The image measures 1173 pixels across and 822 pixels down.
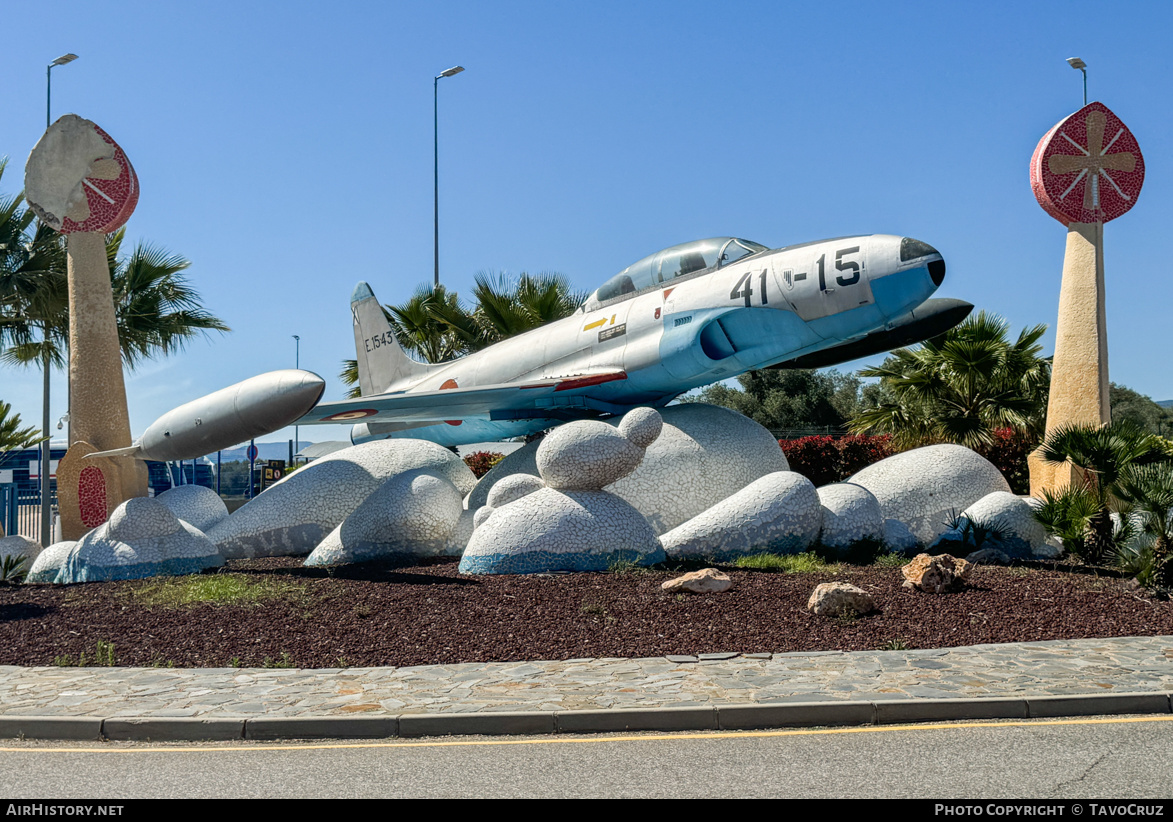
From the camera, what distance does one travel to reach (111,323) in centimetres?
1634

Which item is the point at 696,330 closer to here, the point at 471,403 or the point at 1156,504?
the point at 471,403

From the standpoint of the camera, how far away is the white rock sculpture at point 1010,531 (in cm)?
1239

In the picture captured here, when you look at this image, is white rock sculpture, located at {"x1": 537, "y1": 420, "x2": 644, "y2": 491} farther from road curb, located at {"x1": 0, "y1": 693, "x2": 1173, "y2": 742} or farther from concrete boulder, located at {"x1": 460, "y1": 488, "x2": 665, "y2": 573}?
road curb, located at {"x1": 0, "y1": 693, "x2": 1173, "y2": 742}

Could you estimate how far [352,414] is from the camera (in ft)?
51.5

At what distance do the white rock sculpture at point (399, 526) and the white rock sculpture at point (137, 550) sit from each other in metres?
1.62

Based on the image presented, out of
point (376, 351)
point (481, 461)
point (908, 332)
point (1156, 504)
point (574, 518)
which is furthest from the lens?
point (481, 461)

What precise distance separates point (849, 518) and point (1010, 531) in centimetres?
209

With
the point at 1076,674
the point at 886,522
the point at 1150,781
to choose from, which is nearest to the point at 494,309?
the point at 886,522

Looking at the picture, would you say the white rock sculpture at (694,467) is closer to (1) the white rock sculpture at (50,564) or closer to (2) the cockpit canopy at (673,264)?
(2) the cockpit canopy at (673,264)

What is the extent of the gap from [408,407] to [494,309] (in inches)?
354

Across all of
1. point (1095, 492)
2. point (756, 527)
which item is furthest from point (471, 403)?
point (1095, 492)

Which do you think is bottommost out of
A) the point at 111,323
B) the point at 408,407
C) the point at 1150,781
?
the point at 1150,781

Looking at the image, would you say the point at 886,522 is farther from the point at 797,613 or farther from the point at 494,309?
the point at 494,309

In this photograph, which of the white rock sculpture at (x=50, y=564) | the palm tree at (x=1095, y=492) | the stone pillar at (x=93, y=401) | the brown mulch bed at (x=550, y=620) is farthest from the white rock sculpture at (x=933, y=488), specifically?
the stone pillar at (x=93, y=401)
